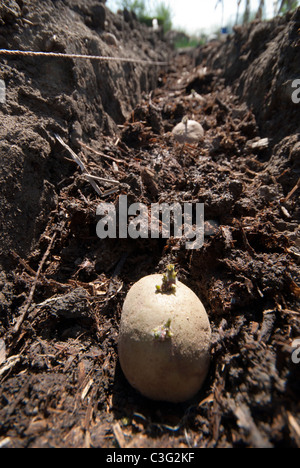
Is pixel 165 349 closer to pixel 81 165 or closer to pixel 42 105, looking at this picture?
pixel 81 165

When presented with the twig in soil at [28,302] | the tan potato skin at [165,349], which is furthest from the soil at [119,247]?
the tan potato skin at [165,349]

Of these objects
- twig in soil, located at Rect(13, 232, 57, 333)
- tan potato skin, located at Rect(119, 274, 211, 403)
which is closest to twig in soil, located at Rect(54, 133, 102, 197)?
twig in soil, located at Rect(13, 232, 57, 333)

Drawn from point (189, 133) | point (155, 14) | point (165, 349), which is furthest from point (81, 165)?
point (155, 14)

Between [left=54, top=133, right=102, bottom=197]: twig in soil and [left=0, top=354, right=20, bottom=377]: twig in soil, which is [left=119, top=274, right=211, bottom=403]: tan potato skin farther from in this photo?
[left=54, top=133, right=102, bottom=197]: twig in soil

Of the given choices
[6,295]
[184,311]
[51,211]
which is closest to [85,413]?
[184,311]
